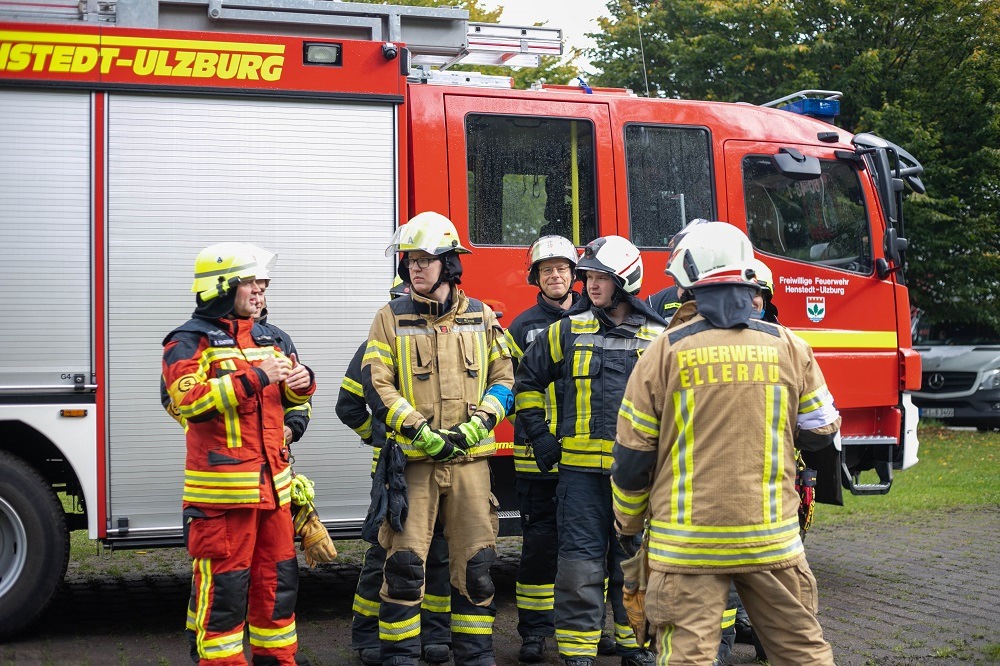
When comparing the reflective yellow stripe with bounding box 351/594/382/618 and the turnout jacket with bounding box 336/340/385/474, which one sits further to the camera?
the reflective yellow stripe with bounding box 351/594/382/618

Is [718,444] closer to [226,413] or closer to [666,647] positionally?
[666,647]

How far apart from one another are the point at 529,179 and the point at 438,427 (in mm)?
1863

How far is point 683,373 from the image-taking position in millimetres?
3629

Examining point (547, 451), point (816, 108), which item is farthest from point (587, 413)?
point (816, 108)

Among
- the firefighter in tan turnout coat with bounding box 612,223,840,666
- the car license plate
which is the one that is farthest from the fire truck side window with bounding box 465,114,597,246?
the car license plate

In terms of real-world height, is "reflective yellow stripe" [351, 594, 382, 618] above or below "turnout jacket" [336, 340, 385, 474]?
below

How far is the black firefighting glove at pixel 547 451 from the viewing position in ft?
17.3

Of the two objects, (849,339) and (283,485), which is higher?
(849,339)

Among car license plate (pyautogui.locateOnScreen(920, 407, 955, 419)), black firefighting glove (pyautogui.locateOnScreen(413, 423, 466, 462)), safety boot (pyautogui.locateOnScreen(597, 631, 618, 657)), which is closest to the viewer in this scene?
black firefighting glove (pyautogui.locateOnScreen(413, 423, 466, 462))

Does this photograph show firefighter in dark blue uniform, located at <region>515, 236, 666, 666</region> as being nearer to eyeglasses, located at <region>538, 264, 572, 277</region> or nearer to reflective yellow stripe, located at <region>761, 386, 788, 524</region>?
eyeglasses, located at <region>538, 264, 572, 277</region>

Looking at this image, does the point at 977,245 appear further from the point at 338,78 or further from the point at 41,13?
the point at 41,13

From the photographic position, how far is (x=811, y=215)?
7020 millimetres

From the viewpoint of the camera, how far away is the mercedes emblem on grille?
16766mm

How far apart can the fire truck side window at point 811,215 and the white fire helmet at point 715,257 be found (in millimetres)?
3124
